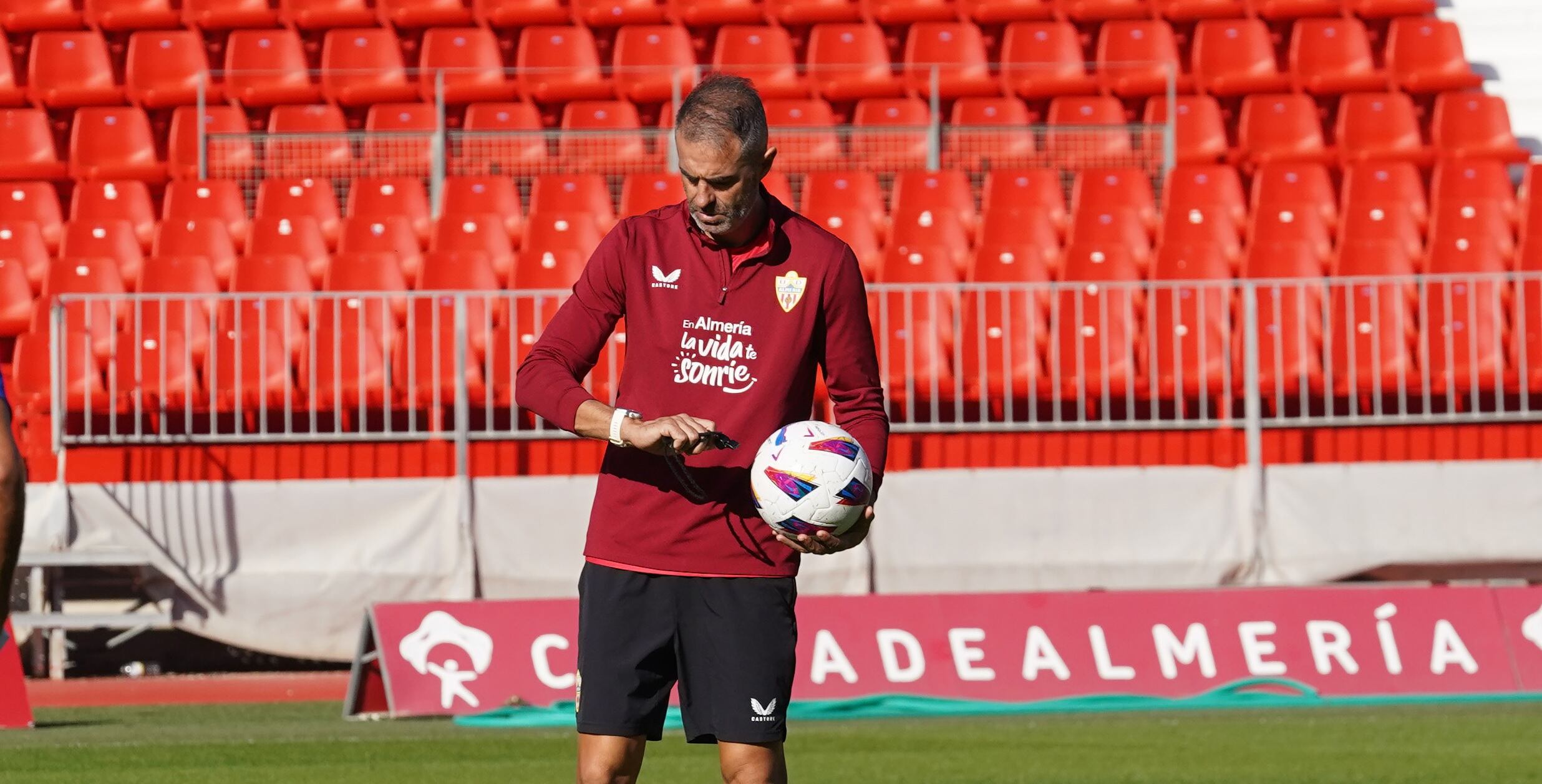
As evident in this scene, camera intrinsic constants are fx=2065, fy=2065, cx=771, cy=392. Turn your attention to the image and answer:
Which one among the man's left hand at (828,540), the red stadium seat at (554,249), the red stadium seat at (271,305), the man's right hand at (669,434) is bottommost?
the man's left hand at (828,540)

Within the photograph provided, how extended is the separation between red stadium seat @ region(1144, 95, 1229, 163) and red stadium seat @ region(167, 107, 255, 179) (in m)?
7.58

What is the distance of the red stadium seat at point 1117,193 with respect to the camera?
52.0 ft

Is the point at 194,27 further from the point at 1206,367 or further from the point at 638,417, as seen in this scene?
the point at 638,417

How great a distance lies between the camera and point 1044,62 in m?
18.5

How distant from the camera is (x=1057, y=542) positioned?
42.5ft

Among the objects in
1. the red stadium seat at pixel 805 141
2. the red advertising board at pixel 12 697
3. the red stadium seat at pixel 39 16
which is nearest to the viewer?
the red advertising board at pixel 12 697

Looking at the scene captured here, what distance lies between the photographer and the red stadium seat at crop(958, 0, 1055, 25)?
1891 centimetres

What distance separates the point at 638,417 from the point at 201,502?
8781 millimetres

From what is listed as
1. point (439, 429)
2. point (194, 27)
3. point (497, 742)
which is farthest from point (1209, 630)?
point (194, 27)

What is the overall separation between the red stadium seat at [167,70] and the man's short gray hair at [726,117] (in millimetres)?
14419

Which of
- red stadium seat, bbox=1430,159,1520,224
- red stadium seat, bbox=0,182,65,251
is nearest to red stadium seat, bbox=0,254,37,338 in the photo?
red stadium seat, bbox=0,182,65,251

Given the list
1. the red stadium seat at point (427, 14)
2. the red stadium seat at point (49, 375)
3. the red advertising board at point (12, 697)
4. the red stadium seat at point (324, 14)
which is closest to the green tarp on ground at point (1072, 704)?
the red advertising board at point (12, 697)

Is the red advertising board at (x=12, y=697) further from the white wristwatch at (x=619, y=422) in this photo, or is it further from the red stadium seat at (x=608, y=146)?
the red stadium seat at (x=608, y=146)

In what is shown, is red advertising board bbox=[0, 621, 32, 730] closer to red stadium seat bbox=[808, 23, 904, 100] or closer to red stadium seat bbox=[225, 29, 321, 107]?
red stadium seat bbox=[225, 29, 321, 107]
